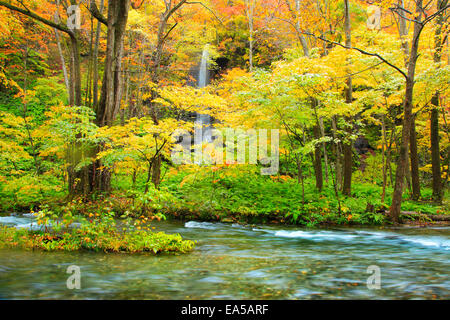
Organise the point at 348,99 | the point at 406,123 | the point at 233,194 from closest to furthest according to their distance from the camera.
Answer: the point at 406,123 → the point at 348,99 → the point at 233,194

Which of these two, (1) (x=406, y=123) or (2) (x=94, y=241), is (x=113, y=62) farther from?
(1) (x=406, y=123)

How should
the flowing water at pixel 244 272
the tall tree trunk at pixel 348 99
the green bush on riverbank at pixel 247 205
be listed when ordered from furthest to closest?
the tall tree trunk at pixel 348 99 < the green bush on riverbank at pixel 247 205 < the flowing water at pixel 244 272

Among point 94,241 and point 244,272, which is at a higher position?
point 94,241

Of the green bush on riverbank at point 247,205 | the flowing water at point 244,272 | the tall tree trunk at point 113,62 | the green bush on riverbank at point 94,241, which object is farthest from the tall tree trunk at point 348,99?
the green bush on riverbank at point 94,241

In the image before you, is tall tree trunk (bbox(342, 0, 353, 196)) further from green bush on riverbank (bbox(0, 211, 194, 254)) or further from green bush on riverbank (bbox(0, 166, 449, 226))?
green bush on riverbank (bbox(0, 211, 194, 254))

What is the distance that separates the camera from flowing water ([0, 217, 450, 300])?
11.0ft

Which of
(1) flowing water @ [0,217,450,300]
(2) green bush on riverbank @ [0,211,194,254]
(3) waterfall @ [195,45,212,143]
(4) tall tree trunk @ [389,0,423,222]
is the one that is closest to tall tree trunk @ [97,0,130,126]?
(2) green bush on riverbank @ [0,211,194,254]

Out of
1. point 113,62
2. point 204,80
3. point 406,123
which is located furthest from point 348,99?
point 204,80

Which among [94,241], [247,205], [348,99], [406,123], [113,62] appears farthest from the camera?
[348,99]

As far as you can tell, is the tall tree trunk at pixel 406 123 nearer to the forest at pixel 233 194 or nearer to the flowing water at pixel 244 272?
the forest at pixel 233 194

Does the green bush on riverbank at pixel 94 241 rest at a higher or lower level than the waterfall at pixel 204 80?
lower

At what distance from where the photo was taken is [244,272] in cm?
429

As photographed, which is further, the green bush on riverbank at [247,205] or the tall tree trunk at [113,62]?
the tall tree trunk at [113,62]

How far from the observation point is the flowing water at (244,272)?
3.36m
